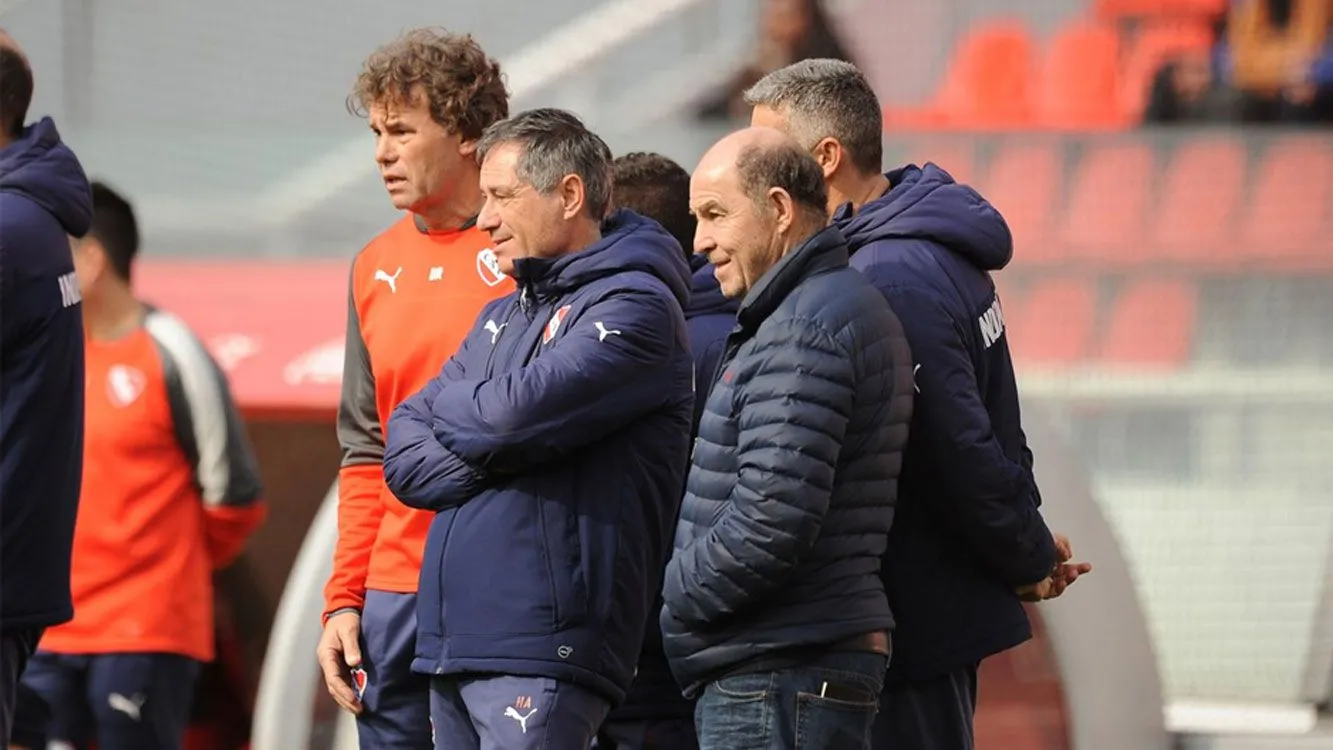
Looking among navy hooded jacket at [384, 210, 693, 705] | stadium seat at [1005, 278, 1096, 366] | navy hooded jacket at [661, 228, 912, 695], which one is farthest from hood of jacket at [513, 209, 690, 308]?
stadium seat at [1005, 278, 1096, 366]

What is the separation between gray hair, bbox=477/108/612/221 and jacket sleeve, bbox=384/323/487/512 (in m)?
0.34

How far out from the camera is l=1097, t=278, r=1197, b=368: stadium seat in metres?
7.38

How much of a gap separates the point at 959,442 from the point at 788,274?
15.3 inches

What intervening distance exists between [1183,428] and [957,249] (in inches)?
160

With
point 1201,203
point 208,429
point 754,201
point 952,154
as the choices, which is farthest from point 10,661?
point 1201,203

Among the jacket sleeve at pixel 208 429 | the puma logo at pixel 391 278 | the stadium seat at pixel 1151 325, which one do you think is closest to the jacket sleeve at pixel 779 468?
the puma logo at pixel 391 278

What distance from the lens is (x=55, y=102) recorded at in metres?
9.37

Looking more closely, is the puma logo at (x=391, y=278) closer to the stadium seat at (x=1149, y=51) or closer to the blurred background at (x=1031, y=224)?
the blurred background at (x=1031, y=224)

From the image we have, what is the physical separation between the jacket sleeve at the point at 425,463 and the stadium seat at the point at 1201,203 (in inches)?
192

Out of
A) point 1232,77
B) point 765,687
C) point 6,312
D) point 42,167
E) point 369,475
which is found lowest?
point 765,687

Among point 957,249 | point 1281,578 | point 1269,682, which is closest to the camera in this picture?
point 957,249

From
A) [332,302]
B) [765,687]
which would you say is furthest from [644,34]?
[765,687]

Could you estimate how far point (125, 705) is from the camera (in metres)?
5.17

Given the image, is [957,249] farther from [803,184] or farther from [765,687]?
[765,687]
